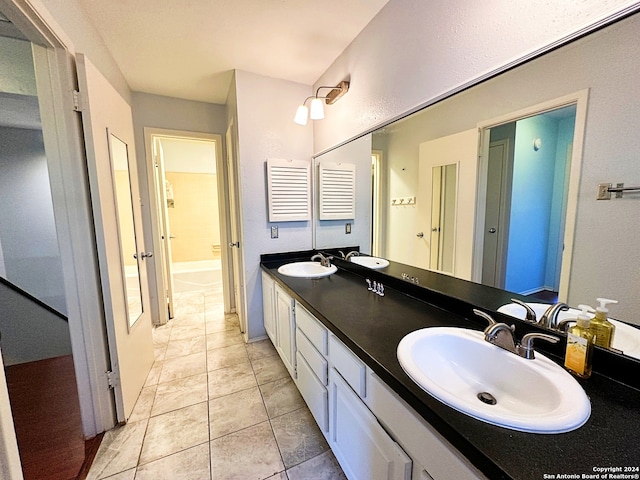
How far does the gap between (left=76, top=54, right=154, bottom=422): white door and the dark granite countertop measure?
1.23 m

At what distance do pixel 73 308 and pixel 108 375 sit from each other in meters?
0.45

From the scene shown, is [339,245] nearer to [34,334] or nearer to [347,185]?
[347,185]

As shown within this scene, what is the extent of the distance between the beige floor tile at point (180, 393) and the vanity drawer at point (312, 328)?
0.94 m

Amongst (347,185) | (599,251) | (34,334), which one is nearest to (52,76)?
(347,185)

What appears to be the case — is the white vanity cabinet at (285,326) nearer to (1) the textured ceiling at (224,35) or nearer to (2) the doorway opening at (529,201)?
(2) the doorway opening at (529,201)

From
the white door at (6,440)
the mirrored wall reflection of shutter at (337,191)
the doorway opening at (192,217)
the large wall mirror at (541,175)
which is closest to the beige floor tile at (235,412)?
the white door at (6,440)

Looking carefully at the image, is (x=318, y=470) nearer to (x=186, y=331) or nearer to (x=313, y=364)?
(x=313, y=364)

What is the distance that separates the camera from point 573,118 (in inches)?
31.0

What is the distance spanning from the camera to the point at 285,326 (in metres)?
1.85

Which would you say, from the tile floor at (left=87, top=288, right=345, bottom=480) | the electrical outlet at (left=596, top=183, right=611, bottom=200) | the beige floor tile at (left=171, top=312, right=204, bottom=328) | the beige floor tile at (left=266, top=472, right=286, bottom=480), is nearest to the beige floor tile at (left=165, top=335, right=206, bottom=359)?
the tile floor at (left=87, top=288, right=345, bottom=480)

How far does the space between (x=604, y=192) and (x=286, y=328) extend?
1.69 m

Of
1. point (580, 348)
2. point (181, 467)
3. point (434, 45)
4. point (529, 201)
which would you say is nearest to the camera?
point (580, 348)

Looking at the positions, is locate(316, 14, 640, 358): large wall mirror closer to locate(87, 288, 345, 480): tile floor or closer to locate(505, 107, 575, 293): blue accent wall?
locate(505, 107, 575, 293): blue accent wall

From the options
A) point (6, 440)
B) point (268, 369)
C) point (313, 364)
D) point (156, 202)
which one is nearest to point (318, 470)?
point (313, 364)
